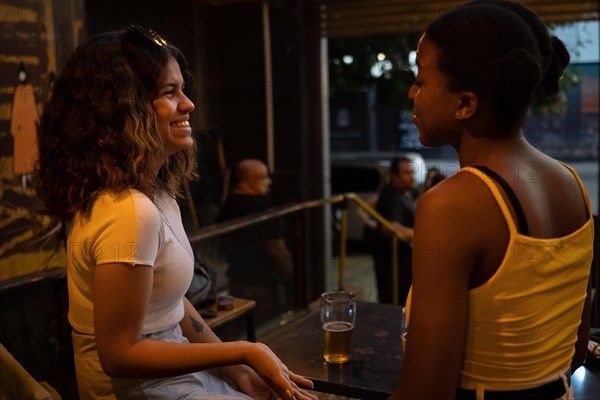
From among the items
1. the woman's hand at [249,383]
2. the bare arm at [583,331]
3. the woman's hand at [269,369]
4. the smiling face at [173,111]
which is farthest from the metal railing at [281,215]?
the bare arm at [583,331]

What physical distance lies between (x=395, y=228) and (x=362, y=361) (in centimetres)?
347

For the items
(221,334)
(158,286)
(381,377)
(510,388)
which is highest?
(158,286)

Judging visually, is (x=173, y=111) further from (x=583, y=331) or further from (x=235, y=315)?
(x=235, y=315)

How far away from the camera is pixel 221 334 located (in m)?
3.57

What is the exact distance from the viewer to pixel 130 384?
1.58m

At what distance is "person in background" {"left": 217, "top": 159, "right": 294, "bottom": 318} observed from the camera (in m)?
4.63

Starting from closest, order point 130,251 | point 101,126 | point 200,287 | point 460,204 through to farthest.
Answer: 1. point 460,204
2. point 130,251
3. point 101,126
4. point 200,287

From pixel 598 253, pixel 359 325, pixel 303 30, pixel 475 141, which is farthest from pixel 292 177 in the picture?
pixel 475 141

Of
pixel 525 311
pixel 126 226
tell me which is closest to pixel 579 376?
pixel 525 311

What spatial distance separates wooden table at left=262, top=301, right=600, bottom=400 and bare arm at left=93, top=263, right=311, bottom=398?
424 mm

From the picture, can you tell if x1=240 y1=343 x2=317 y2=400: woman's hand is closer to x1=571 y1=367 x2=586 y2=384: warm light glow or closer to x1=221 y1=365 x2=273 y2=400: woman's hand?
x1=221 y1=365 x2=273 y2=400: woman's hand

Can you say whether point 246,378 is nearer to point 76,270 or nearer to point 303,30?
point 76,270

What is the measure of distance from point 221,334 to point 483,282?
2560 mm

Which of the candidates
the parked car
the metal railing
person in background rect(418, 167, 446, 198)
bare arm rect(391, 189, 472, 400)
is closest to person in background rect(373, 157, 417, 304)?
the metal railing
